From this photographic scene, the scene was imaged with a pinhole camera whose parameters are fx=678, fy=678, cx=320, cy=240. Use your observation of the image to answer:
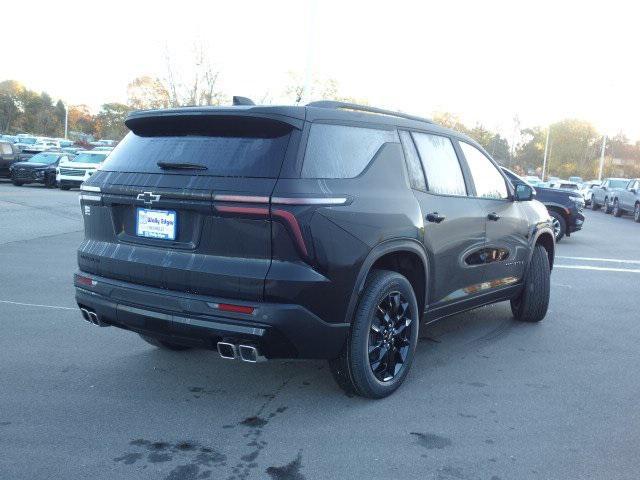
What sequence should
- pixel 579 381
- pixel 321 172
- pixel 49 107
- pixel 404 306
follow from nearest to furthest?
pixel 321 172, pixel 404 306, pixel 579 381, pixel 49 107

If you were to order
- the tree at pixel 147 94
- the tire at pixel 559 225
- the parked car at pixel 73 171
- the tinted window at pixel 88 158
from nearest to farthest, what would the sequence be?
the tire at pixel 559 225 < the parked car at pixel 73 171 < the tinted window at pixel 88 158 < the tree at pixel 147 94

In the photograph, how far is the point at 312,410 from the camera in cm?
428

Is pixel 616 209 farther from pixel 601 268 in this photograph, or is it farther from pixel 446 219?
pixel 446 219

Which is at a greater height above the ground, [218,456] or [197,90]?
A: [197,90]

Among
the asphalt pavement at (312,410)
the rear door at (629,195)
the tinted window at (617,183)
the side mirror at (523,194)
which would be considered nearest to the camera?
the asphalt pavement at (312,410)

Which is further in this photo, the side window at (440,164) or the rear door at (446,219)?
the side window at (440,164)

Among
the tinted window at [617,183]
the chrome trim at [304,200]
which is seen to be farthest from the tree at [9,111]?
the chrome trim at [304,200]

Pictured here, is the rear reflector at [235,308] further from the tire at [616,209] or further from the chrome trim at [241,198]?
the tire at [616,209]

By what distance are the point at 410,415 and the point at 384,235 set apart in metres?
1.14

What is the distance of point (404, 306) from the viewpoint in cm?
463

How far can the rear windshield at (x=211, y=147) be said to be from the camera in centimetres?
385

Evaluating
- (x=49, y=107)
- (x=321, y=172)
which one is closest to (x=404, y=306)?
(x=321, y=172)

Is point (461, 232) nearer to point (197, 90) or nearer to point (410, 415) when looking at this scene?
point (410, 415)

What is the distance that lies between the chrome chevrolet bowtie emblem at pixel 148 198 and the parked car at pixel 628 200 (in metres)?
24.5
